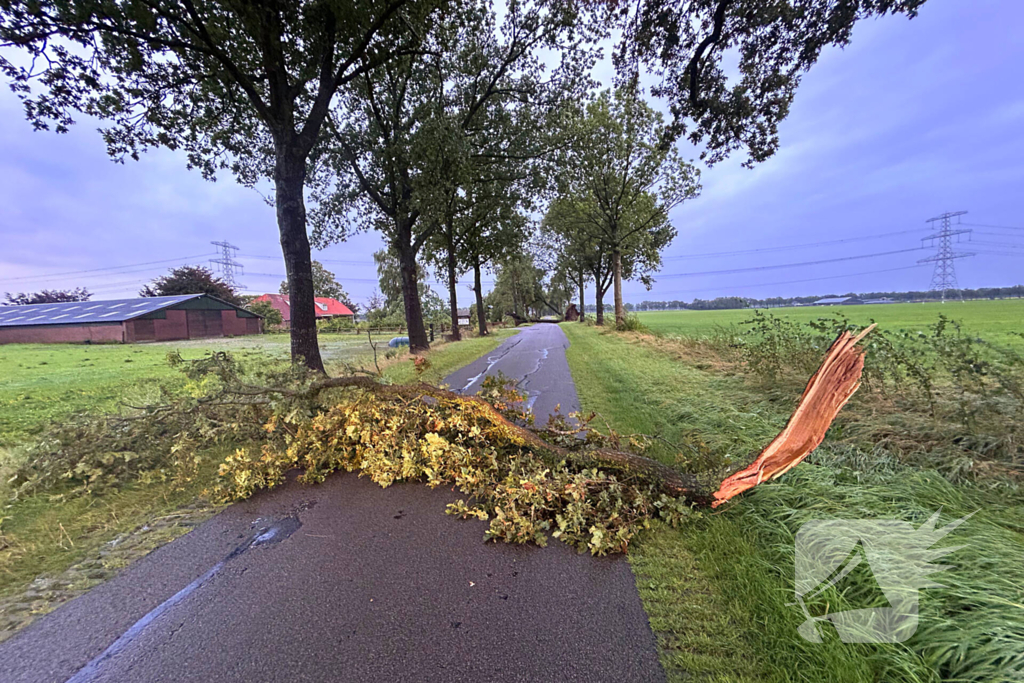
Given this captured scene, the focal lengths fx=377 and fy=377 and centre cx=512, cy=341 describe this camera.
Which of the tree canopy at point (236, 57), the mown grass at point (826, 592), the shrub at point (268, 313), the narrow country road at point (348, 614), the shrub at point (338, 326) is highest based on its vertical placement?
the tree canopy at point (236, 57)

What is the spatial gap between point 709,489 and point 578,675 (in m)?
2.04

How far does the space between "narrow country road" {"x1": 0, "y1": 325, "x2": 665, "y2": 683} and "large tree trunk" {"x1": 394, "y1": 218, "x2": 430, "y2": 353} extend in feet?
38.6

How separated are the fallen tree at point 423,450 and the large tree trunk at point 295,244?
2.30m

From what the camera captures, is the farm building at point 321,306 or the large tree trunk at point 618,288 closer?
the large tree trunk at point 618,288

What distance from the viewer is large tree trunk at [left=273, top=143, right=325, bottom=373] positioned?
7.34 meters

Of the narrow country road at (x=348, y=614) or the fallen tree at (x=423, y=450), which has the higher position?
the fallen tree at (x=423, y=450)

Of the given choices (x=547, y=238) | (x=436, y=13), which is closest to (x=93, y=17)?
(x=436, y=13)

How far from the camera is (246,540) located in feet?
10.0

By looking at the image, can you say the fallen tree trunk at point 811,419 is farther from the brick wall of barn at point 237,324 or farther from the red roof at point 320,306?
the red roof at point 320,306

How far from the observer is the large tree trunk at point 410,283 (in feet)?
45.3

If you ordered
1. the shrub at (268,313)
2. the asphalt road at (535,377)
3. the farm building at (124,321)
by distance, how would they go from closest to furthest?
1. the asphalt road at (535,377)
2. the farm building at (124,321)
3. the shrub at (268,313)

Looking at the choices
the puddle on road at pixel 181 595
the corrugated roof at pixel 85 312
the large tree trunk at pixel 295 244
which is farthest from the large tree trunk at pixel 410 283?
the corrugated roof at pixel 85 312

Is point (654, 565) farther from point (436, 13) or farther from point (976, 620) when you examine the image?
point (436, 13)

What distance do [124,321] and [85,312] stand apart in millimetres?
10309
